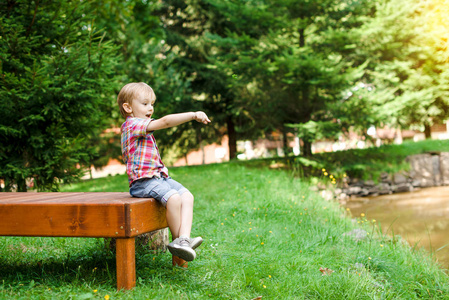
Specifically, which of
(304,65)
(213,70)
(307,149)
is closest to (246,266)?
(304,65)

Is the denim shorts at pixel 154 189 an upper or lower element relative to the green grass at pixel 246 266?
upper

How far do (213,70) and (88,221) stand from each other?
38.3 feet

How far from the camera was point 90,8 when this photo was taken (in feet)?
23.5

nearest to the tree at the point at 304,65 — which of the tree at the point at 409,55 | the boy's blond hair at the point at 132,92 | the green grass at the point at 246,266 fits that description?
the tree at the point at 409,55

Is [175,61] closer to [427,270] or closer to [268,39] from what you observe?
[268,39]

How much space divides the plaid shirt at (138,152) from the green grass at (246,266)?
774mm

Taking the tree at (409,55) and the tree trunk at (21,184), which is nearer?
the tree trunk at (21,184)

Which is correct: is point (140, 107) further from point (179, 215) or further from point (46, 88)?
point (46, 88)

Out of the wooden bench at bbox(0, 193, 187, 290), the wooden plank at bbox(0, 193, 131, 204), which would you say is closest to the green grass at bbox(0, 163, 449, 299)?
the wooden bench at bbox(0, 193, 187, 290)

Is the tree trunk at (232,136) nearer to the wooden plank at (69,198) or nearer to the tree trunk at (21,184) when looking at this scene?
the tree trunk at (21,184)

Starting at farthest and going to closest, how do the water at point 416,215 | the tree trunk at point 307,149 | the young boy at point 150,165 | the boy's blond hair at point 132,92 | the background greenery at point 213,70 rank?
the tree trunk at point 307,149 < the background greenery at point 213,70 < the water at point 416,215 < the boy's blond hair at point 132,92 < the young boy at point 150,165

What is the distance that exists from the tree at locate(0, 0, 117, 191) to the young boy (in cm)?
307

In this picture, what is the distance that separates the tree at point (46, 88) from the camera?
19.0 feet

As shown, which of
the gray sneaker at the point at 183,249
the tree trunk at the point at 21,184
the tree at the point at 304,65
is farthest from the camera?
the tree at the point at 304,65
